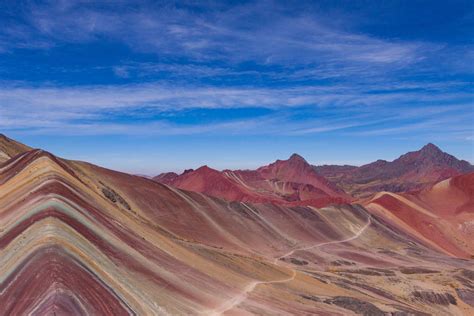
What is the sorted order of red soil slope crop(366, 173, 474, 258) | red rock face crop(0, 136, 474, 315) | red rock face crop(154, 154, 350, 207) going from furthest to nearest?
red rock face crop(154, 154, 350, 207) → red soil slope crop(366, 173, 474, 258) → red rock face crop(0, 136, 474, 315)

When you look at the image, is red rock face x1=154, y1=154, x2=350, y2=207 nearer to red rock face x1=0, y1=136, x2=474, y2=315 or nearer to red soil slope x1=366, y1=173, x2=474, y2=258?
red soil slope x1=366, y1=173, x2=474, y2=258

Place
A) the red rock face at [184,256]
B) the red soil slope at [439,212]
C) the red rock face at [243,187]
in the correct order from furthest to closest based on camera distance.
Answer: the red rock face at [243,187] → the red soil slope at [439,212] → the red rock face at [184,256]

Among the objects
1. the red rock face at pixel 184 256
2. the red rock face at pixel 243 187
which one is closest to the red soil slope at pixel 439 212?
the red rock face at pixel 184 256

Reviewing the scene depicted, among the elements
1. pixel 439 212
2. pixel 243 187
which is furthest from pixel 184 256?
pixel 243 187

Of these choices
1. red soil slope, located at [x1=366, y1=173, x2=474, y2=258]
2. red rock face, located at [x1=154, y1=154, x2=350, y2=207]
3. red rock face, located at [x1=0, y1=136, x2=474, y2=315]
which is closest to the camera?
red rock face, located at [x1=0, y1=136, x2=474, y2=315]

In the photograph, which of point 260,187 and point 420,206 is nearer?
point 420,206

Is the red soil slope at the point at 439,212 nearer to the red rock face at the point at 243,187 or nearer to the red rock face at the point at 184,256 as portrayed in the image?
the red rock face at the point at 184,256

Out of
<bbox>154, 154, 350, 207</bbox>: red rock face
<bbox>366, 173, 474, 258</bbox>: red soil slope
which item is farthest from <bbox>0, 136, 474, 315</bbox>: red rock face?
<bbox>154, 154, 350, 207</bbox>: red rock face

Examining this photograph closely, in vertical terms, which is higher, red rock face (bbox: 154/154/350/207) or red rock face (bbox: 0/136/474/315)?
red rock face (bbox: 154/154/350/207)

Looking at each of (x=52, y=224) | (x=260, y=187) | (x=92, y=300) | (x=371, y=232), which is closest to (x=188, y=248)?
(x=52, y=224)

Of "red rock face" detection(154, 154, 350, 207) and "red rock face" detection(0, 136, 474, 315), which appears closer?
"red rock face" detection(0, 136, 474, 315)

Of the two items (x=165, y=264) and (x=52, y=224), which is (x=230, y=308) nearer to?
(x=165, y=264)
